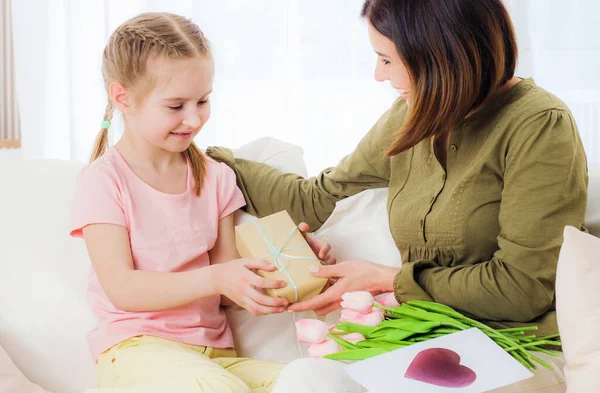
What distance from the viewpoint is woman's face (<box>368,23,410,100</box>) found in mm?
1404

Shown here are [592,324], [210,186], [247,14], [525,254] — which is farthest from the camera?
[247,14]

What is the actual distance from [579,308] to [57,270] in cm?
109

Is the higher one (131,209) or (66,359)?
(131,209)

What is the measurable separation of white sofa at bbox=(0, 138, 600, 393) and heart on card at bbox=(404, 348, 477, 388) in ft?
1.66

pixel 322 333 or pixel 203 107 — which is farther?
pixel 203 107

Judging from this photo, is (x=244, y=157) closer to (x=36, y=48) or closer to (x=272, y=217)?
(x=272, y=217)

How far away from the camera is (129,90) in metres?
1.50

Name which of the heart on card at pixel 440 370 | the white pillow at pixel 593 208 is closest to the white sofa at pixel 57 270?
the white pillow at pixel 593 208

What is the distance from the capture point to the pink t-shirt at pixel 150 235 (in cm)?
149

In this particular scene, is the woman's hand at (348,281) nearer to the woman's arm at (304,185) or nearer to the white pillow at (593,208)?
the woman's arm at (304,185)

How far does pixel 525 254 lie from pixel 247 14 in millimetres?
1774

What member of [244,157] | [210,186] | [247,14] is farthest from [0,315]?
[247,14]

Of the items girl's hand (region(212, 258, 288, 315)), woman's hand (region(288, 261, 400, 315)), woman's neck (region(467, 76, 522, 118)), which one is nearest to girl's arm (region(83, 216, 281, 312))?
girl's hand (region(212, 258, 288, 315))

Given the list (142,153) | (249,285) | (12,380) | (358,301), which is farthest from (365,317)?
(12,380)
